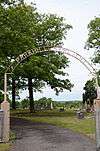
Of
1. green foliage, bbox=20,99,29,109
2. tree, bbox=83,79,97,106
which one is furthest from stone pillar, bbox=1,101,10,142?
green foliage, bbox=20,99,29,109

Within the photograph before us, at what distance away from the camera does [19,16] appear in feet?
131

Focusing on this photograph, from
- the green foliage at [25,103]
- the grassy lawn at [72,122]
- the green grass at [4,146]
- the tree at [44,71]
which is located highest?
the tree at [44,71]

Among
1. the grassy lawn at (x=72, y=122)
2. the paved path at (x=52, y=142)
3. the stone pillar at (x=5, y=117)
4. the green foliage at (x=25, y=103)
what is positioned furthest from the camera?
the green foliage at (x=25, y=103)

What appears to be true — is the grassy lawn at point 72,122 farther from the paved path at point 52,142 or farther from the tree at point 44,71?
the tree at point 44,71

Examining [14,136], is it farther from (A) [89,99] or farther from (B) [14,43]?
(A) [89,99]

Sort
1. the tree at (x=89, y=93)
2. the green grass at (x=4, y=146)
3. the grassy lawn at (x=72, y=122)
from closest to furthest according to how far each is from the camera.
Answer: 1. the green grass at (x=4, y=146)
2. the grassy lawn at (x=72, y=122)
3. the tree at (x=89, y=93)

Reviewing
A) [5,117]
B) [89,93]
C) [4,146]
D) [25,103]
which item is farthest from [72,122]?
[25,103]

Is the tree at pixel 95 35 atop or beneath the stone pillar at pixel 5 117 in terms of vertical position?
atop

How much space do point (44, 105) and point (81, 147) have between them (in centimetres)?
5356

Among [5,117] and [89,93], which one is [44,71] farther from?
[5,117]

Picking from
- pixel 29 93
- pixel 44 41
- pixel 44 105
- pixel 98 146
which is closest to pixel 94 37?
pixel 44 41

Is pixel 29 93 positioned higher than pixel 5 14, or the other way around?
pixel 5 14

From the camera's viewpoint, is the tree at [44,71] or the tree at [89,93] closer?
the tree at [44,71]

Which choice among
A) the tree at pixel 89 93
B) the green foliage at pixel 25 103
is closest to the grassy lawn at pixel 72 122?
the tree at pixel 89 93
